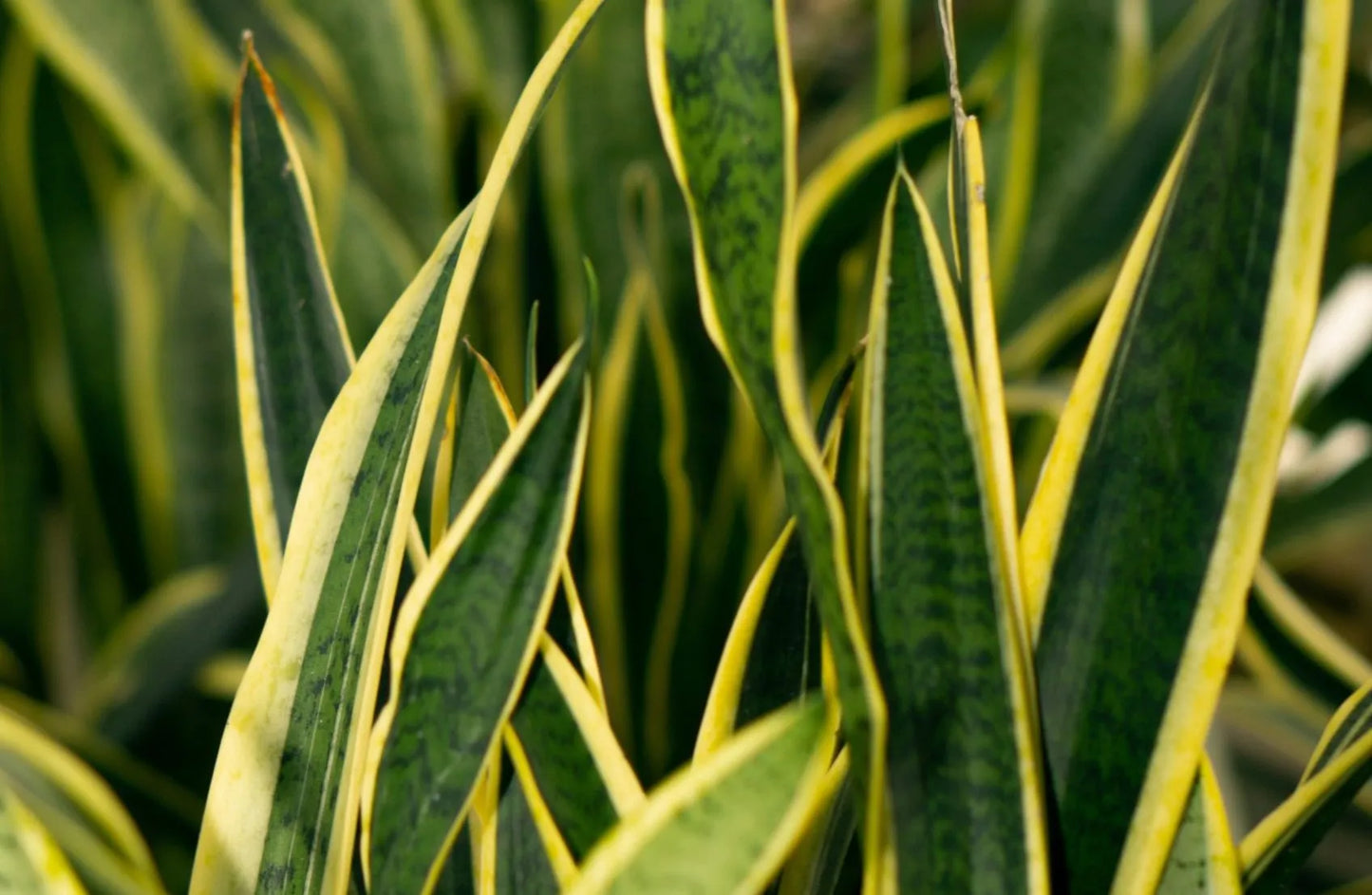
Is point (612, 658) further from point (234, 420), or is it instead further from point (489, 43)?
point (489, 43)

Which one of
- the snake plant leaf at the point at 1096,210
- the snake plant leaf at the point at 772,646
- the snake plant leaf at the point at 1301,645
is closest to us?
the snake plant leaf at the point at 772,646

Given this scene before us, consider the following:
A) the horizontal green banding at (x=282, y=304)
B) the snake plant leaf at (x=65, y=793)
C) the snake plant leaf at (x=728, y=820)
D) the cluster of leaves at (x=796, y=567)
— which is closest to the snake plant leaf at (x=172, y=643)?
the cluster of leaves at (x=796, y=567)

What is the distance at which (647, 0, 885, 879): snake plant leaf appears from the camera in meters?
0.24

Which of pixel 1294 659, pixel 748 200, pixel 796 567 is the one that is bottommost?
pixel 1294 659

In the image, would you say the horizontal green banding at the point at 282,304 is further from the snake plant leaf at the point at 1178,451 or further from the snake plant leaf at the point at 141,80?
the snake plant leaf at the point at 141,80

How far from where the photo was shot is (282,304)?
0.36 metres

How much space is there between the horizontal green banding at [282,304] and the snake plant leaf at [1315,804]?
0.30 m

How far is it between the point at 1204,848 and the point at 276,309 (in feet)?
1.02

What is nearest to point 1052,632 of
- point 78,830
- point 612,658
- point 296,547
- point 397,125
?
point 296,547

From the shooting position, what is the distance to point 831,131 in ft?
3.03

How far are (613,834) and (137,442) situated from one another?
2.18 feet

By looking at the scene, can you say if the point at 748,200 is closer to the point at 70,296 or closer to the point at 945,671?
the point at 945,671

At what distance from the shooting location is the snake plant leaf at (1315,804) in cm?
28

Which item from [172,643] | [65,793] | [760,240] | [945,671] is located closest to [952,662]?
[945,671]
